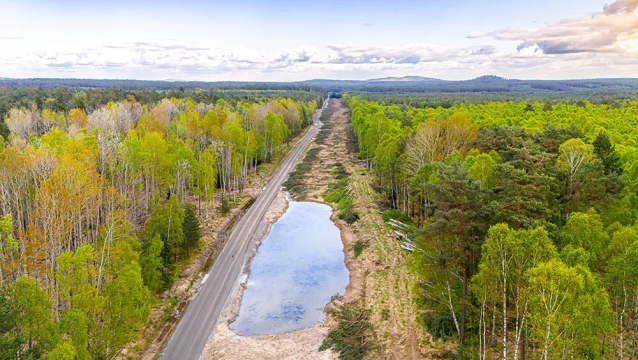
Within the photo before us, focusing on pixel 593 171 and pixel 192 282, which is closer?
pixel 593 171

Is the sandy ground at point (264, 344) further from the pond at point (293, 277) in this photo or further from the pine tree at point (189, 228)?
the pine tree at point (189, 228)

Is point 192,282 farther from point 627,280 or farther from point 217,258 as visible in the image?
point 627,280

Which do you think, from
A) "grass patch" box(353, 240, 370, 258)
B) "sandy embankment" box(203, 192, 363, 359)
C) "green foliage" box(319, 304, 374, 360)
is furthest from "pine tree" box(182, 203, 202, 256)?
"grass patch" box(353, 240, 370, 258)

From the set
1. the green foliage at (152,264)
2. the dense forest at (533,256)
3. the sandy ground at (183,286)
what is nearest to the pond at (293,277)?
the sandy ground at (183,286)

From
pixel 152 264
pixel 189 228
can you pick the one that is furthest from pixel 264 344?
pixel 189 228

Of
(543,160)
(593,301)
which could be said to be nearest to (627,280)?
(593,301)

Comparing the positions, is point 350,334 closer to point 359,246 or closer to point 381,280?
point 381,280
